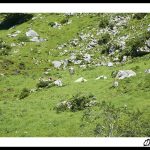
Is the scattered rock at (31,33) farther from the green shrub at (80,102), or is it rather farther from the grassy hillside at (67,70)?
the green shrub at (80,102)

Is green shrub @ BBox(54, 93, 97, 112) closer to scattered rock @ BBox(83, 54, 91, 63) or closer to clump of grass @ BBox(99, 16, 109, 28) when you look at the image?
scattered rock @ BBox(83, 54, 91, 63)

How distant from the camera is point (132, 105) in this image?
29469mm

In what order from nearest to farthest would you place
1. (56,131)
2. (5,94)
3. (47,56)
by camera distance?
(56,131) < (5,94) < (47,56)

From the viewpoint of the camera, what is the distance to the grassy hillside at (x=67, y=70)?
28.1 m

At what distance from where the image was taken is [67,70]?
45.1m

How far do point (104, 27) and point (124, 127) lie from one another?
29.7 metres

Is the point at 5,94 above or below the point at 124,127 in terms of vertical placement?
below

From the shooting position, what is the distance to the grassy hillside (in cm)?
2812

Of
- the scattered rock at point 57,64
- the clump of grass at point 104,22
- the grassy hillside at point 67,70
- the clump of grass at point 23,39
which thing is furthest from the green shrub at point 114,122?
the clump of grass at point 23,39

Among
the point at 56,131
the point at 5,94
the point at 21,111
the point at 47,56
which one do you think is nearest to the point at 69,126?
the point at 56,131

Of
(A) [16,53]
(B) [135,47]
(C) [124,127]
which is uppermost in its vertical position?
(C) [124,127]

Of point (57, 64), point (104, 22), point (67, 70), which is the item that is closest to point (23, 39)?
point (57, 64)

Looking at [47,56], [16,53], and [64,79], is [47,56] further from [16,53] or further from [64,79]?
[64,79]

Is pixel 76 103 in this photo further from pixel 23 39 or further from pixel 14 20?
pixel 14 20
